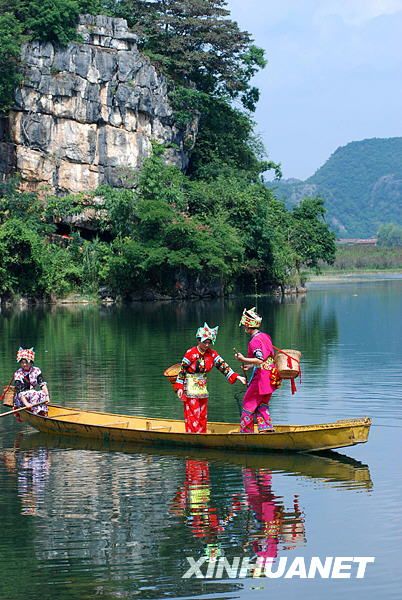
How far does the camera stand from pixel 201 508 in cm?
1308

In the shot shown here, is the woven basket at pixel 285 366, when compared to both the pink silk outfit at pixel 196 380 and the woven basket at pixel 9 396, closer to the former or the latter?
the pink silk outfit at pixel 196 380

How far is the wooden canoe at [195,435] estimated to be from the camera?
599 inches

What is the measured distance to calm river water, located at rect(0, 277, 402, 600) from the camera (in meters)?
10.4

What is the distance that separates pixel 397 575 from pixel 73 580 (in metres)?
2.98

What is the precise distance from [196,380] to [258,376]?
1009 mm

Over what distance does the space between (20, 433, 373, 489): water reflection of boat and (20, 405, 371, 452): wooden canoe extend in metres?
0.10

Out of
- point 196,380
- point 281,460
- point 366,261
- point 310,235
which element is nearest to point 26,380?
point 196,380

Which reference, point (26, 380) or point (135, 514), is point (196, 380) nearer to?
point (26, 380)

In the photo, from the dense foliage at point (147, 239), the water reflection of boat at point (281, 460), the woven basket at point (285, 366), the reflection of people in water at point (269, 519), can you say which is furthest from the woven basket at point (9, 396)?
the dense foliage at point (147, 239)

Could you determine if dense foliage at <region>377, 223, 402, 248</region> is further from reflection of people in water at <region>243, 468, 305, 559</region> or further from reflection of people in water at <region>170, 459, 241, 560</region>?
reflection of people in water at <region>243, 468, 305, 559</region>

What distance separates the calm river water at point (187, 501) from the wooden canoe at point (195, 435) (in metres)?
0.19

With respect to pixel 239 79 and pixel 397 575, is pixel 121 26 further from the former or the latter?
pixel 397 575

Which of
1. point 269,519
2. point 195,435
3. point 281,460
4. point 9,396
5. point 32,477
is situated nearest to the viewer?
point 269,519

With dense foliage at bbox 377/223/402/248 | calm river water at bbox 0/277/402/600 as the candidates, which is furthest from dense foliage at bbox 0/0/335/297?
dense foliage at bbox 377/223/402/248
